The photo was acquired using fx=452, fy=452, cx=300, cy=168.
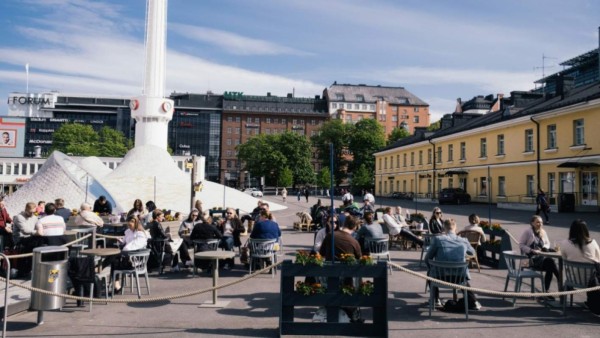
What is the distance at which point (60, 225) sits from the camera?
387 inches

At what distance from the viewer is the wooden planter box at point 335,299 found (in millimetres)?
6086

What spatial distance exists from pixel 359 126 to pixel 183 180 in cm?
5928

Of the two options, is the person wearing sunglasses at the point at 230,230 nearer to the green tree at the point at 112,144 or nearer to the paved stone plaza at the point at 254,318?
the paved stone plaza at the point at 254,318

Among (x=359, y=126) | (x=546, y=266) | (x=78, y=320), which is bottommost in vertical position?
(x=78, y=320)

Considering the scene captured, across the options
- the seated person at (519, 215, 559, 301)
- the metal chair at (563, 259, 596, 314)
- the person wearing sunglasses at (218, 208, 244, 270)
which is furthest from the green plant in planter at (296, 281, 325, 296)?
the person wearing sunglasses at (218, 208, 244, 270)

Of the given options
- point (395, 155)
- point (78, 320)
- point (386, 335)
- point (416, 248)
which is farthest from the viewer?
point (395, 155)

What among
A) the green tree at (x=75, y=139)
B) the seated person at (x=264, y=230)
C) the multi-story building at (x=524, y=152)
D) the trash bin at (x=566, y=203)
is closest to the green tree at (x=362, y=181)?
the multi-story building at (x=524, y=152)

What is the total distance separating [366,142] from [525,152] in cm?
5053

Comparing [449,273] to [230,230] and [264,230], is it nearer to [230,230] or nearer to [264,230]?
[264,230]

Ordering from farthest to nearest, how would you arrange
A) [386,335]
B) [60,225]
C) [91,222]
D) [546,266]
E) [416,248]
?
[416,248] → [91,222] → [60,225] → [546,266] → [386,335]

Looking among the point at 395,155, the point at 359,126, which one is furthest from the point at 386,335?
the point at 359,126

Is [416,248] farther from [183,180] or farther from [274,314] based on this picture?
[183,180]

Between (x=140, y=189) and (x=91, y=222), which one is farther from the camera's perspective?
(x=140, y=189)

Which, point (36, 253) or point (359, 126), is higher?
point (359, 126)
